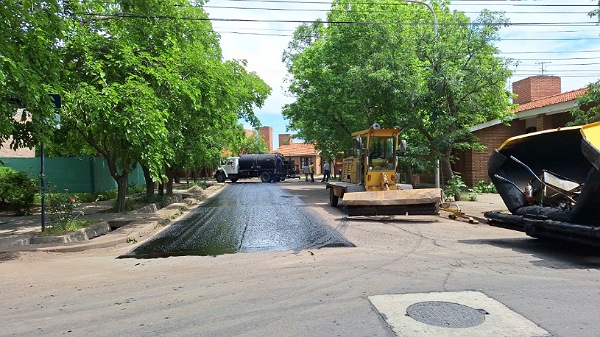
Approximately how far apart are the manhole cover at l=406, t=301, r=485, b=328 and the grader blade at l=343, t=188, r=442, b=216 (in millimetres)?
6843

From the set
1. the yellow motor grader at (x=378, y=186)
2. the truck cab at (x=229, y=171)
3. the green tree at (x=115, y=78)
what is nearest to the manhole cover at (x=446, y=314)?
the yellow motor grader at (x=378, y=186)

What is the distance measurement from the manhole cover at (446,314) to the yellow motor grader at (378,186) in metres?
6.90

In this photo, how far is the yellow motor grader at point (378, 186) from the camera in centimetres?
1184

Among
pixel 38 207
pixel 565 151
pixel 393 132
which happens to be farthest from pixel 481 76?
pixel 38 207

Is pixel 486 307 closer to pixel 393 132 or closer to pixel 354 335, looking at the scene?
pixel 354 335

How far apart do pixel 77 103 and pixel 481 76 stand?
13.1 meters

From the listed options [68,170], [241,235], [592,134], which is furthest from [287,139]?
[592,134]

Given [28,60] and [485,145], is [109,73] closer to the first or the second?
[28,60]

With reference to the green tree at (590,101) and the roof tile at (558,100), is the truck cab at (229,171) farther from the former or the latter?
the green tree at (590,101)

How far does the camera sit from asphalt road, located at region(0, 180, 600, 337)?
14.9 ft

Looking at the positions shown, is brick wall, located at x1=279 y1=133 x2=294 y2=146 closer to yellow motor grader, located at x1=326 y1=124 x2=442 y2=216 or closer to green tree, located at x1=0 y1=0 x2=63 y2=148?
yellow motor grader, located at x1=326 y1=124 x2=442 y2=216

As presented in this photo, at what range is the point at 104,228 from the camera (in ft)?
38.5

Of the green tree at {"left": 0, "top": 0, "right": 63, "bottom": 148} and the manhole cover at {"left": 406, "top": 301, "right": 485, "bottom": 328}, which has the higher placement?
the green tree at {"left": 0, "top": 0, "right": 63, "bottom": 148}

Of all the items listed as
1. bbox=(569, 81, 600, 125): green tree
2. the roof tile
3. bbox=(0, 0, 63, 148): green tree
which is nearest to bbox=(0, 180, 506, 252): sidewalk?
bbox=(0, 0, 63, 148): green tree
